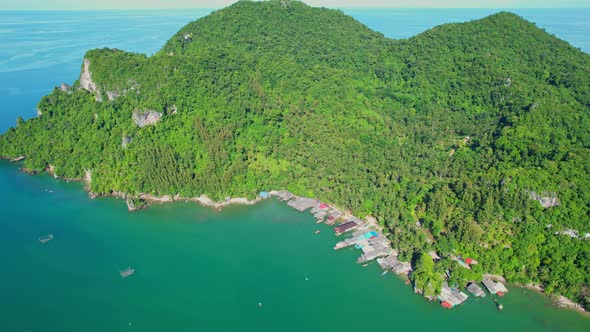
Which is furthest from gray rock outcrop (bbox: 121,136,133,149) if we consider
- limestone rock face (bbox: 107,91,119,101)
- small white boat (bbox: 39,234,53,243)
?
small white boat (bbox: 39,234,53,243)

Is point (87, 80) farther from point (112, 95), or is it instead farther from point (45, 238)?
point (45, 238)

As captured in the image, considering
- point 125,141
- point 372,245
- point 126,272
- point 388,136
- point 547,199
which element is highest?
point 547,199

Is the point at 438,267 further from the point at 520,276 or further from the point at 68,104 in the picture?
the point at 68,104

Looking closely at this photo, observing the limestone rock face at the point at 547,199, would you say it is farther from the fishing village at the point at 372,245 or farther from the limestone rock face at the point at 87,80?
the limestone rock face at the point at 87,80

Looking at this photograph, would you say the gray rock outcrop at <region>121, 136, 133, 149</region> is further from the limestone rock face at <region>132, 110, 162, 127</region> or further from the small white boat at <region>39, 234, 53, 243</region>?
the small white boat at <region>39, 234, 53, 243</region>

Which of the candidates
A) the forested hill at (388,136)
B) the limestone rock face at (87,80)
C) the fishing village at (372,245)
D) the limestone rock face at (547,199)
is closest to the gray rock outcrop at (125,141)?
the forested hill at (388,136)

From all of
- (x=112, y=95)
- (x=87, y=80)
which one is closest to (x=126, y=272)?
(x=112, y=95)
